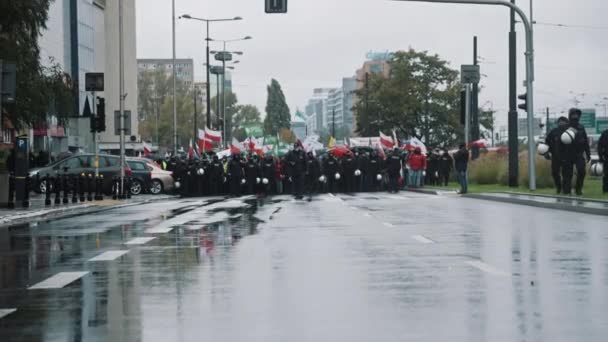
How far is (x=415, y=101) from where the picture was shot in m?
93.5

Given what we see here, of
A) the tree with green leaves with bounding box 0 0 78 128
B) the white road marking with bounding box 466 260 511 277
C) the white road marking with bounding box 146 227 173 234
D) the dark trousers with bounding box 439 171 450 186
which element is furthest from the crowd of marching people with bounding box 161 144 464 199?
the white road marking with bounding box 466 260 511 277

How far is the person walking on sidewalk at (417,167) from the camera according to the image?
48344 millimetres

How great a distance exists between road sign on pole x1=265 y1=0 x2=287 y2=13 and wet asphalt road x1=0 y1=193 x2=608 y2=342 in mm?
9073

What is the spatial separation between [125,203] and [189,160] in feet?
37.9

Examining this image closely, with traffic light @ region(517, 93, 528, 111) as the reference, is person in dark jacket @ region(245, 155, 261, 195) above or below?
below

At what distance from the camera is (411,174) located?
162ft

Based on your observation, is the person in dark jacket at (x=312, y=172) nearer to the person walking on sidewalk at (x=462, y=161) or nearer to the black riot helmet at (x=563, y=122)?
the person walking on sidewalk at (x=462, y=161)

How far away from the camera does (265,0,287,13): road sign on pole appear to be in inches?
1153

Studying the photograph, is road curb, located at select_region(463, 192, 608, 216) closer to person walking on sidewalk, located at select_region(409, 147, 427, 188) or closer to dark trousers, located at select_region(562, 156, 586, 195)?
dark trousers, located at select_region(562, 156, 586, 195)

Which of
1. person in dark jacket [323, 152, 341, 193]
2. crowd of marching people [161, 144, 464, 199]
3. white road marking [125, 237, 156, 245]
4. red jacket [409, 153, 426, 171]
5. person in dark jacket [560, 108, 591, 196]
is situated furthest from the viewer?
red jacket [409, 153, 426, 171]

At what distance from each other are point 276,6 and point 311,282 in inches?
731

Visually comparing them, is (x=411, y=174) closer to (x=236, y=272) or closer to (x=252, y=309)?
(x=236, y=272)

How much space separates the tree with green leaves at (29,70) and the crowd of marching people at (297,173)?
41.3 ft

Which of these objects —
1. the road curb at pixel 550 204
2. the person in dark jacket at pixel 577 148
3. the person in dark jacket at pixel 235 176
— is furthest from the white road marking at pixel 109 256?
the person in dark jacket at pixel 235 176
